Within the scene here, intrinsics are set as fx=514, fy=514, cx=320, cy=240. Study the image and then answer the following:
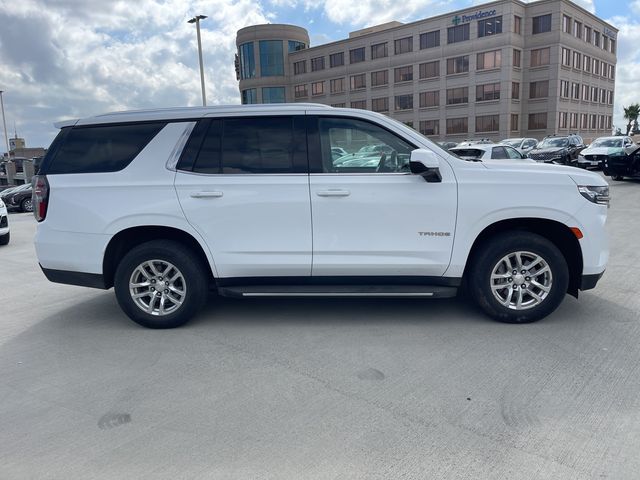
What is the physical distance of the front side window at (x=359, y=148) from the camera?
4605 millimetres

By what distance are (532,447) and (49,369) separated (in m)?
3.54

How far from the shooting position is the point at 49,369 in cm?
407

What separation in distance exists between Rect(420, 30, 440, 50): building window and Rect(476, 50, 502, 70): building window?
578cm

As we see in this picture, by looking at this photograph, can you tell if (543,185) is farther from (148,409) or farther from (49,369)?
(49,369)

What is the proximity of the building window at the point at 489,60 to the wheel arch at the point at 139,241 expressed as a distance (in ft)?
189

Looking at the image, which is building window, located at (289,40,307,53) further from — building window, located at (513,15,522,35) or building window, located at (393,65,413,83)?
building window, located at (513,15,522,35)

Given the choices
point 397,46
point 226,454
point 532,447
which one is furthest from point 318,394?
point 397,46

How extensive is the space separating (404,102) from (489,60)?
11518 mm

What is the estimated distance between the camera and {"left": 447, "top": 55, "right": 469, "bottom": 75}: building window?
5753cm

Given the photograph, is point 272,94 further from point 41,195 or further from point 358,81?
point 41,195

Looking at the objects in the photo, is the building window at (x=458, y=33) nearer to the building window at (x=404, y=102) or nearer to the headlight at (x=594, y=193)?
the building window at (x=404, y=102)

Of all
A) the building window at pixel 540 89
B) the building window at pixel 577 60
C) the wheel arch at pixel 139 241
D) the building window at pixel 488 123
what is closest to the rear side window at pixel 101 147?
the wheel arch at pixel 139 241

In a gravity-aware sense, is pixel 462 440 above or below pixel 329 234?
below

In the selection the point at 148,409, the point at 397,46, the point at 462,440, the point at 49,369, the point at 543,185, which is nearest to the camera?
the point at 462,440
